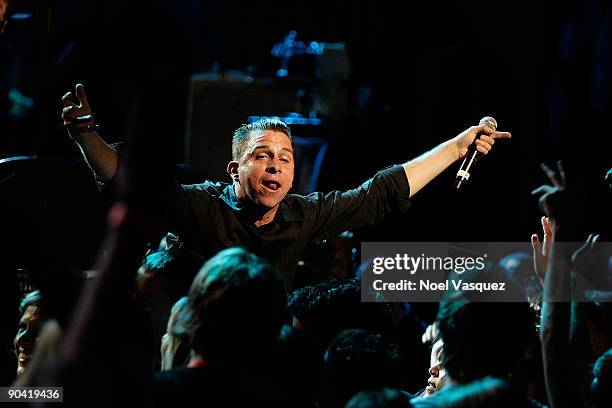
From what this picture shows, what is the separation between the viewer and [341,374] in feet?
8.16

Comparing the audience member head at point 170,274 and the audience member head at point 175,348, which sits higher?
the audience member head at point 170,274

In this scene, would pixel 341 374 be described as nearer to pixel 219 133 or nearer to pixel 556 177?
pixel 556 177

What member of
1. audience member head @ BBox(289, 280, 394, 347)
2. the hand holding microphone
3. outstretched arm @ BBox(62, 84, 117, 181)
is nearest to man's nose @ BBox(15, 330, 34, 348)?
outstretched arm @ BBox(62, 84, 117, 181)

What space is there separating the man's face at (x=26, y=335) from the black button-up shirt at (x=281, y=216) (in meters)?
0.66

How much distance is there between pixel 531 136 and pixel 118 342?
18.5ft

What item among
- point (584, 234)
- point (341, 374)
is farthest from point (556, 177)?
point (584, 234)

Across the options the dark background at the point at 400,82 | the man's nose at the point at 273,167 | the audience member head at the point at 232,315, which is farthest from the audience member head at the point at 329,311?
the dark background at the point at 400,82

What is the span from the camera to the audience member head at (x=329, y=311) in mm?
3090

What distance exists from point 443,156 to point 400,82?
402cm

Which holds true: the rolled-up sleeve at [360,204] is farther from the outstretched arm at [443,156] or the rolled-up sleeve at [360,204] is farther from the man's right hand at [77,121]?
the man's right hand at [77,121]

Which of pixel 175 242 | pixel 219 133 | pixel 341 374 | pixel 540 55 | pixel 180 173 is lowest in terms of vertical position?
pixel 341 374

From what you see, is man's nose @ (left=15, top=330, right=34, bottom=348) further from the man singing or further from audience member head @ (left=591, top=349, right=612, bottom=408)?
audience member head @ (left=591, top=349, right=612, bottom=408)

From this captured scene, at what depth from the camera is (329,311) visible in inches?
122

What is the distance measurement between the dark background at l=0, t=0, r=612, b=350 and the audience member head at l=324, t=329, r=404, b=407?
3.48 m
